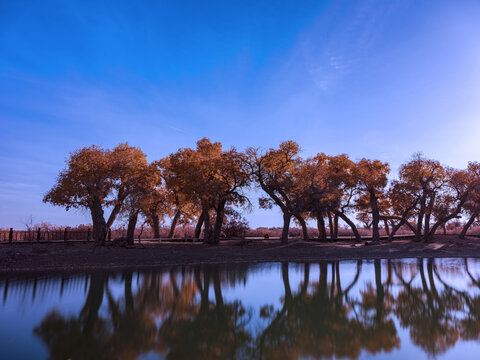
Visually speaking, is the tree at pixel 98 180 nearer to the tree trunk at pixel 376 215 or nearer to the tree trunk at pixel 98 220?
the tree trunk at pixel 98 220

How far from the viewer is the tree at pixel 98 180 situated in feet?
105

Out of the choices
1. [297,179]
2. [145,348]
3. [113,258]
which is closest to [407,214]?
[297,179]

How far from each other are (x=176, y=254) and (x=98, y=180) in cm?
1120

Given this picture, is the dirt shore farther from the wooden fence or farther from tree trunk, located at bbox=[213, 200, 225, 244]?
the wooden fence

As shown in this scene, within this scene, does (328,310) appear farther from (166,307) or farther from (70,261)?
(70,261)

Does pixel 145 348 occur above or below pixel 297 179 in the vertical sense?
below

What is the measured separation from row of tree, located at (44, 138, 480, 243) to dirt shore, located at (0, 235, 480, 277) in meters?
3.83

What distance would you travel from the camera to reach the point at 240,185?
37500 millimetres

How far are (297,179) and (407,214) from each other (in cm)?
1806

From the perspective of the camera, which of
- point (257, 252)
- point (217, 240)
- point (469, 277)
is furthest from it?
point (217, 240)

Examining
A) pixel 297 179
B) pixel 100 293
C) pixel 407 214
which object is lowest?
pixel 100 293

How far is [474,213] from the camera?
44.9 m

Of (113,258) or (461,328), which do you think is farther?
(113,258)

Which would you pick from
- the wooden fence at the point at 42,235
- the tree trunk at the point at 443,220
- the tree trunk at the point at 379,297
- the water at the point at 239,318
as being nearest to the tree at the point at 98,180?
the wooden fence at the point at 42,235
